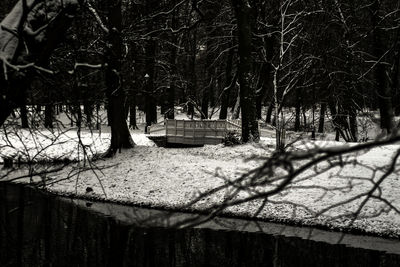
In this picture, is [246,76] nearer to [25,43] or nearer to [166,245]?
[166,245]

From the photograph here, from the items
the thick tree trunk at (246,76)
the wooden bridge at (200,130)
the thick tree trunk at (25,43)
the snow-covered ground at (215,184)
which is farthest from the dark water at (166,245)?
the wooden bridge at (200,130)

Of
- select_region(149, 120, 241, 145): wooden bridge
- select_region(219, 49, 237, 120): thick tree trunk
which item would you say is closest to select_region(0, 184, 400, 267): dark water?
select_region(149, 120, 241, 145): wooden bridge

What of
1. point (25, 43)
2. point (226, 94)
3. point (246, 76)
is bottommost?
point (25, 43)

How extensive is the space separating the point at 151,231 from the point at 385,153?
9.74m

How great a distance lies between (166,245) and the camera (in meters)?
10.6

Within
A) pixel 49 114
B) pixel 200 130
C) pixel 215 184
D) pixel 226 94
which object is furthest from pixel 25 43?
pixel 226 94

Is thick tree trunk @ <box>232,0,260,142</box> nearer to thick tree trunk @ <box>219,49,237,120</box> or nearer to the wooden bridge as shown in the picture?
the wooden bridge

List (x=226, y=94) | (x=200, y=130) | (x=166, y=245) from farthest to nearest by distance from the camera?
(x=226, y=94) < (x=200, y=130) < (x=166, y=245)

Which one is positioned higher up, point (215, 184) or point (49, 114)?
point (49, 114)

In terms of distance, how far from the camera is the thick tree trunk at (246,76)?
20.7m

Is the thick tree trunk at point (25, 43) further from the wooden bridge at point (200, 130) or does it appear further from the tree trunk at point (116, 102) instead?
the wooden bridge at point (200, 130)

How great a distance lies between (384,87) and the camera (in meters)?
16.3

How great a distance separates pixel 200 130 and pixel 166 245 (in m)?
15.4

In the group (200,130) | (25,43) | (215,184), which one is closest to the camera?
(25,43)
